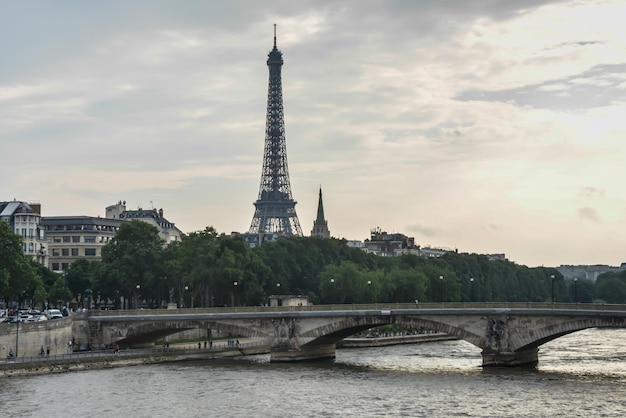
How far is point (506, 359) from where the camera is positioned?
9125cm

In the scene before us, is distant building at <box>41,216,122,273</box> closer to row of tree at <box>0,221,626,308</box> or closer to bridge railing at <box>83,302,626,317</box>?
row of tree at <box>0,221,626,308</box>

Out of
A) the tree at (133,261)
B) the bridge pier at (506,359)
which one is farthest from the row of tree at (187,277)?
the bridge pier at (506,359)

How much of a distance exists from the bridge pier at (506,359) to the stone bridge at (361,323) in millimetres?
85

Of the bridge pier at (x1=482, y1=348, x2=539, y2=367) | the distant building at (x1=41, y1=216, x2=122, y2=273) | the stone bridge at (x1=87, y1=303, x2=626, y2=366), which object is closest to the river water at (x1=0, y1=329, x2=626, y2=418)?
the bridge pier at (x1=482, y1=348, x2=539, y2=367)

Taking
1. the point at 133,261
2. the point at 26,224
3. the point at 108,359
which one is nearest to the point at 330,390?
the point at 108,359

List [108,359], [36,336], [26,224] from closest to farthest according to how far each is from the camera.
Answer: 1. [108,359]
2. [36,336]
3. [26,224]

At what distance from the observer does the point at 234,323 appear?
101312 mm

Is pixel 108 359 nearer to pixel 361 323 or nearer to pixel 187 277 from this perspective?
pixel 361 323

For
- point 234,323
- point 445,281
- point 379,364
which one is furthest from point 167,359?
point 445,281

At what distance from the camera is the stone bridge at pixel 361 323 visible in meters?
89.7

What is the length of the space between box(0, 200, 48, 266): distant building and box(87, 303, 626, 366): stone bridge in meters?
59.4

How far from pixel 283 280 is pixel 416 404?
287ft

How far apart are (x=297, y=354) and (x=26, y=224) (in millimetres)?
78458

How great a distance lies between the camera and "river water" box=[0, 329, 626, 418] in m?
65.7
